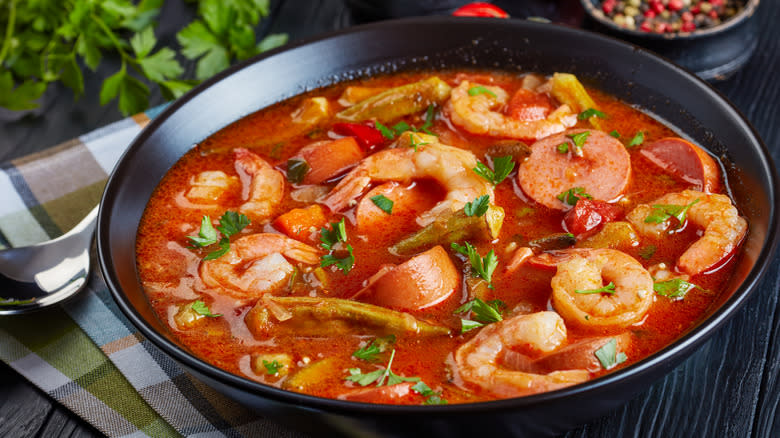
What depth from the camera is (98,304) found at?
3.04 m

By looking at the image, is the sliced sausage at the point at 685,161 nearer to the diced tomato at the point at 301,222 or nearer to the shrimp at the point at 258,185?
the diced tomato at the point at 301,222

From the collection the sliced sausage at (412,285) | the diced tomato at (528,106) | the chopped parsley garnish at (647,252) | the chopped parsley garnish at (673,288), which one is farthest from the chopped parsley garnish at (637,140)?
the sliced sausage at (412,285)

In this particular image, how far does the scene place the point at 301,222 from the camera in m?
2.88

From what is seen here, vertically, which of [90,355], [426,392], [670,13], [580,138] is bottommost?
[90,355]

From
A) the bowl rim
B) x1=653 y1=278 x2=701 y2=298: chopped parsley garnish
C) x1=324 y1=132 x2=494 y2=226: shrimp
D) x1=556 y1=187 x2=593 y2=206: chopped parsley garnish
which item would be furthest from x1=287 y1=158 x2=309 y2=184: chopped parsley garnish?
the bowl rim

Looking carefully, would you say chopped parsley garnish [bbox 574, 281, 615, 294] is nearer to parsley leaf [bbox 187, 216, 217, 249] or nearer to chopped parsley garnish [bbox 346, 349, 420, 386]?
chopped parsley garnish [bbox 346, 349, 420, 386]

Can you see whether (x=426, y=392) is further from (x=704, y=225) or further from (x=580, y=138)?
(x=580, y=138)

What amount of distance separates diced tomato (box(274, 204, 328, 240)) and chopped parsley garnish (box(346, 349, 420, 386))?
2.23ft

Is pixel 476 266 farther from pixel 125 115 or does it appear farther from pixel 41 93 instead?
pixel 41 93

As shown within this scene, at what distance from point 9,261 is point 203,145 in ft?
2.90

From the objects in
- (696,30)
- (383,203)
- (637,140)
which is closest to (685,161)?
(637,140)

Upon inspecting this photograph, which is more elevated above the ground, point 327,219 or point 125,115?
point 327,219

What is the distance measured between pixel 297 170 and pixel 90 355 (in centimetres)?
102

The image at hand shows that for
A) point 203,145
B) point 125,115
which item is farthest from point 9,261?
point 125,115
